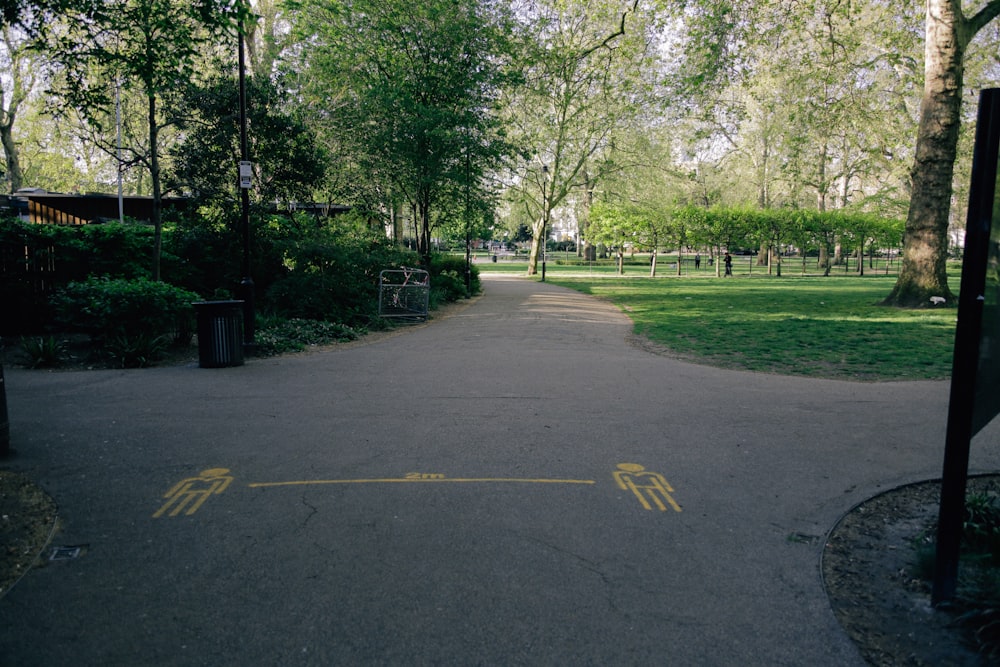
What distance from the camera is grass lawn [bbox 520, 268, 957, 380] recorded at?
417 inches

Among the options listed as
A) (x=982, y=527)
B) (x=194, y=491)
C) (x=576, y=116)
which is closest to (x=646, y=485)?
(x=982, y=527)

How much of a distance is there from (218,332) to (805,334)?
11.3 m

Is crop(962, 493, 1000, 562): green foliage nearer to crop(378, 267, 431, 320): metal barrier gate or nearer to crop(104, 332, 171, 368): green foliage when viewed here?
crop(104, 332, 171, 368): green foliage

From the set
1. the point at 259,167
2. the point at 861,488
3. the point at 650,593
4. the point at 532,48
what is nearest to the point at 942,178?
the point at 532,48

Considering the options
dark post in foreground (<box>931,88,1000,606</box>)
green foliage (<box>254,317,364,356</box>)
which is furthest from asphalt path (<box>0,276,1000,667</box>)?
green foliage (<box>254,317,364,356</box>)

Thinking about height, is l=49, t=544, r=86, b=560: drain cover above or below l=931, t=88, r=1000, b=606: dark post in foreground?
below

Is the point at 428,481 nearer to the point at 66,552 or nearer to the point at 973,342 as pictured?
the point at 66,552

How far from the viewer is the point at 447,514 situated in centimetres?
455

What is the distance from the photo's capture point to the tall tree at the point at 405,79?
19.9m

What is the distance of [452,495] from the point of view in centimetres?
491

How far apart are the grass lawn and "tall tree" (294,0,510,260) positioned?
748 cm

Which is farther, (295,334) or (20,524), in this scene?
(295,334)

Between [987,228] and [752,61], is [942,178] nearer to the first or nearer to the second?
[752,61]

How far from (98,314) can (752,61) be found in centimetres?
1955
